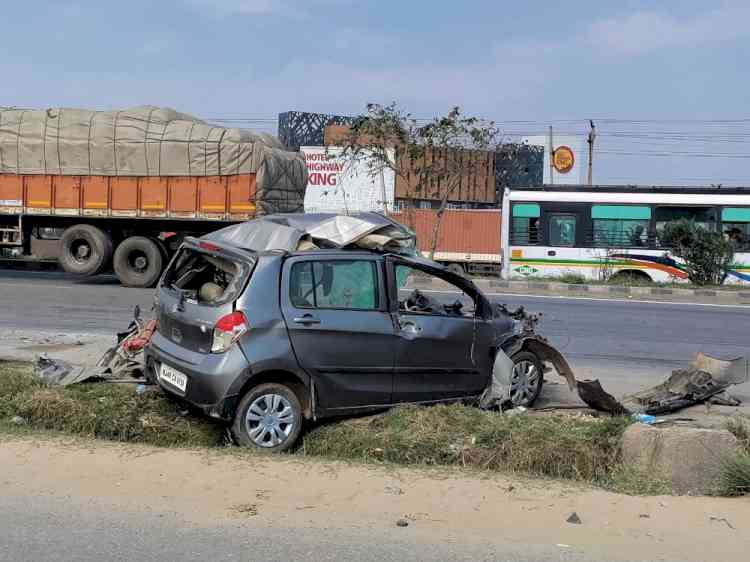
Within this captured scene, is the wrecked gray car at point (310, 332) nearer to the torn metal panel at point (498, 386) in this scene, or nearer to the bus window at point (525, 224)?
the torn metal panel at point (498, 386)

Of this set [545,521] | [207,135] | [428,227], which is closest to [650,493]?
[545,521]

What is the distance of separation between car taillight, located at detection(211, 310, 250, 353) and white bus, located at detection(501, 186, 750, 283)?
17.1 meters

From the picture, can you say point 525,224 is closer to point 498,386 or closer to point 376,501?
point 498,386

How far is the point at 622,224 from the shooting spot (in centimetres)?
2194

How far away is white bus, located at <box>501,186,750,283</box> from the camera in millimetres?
21688

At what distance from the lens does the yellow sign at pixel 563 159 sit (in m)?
56.9

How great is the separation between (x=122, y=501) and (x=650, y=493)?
315 centimetres

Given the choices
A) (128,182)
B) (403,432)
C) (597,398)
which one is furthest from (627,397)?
(128,182)

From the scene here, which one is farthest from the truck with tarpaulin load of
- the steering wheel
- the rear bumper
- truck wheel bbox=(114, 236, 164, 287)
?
the rear bumper

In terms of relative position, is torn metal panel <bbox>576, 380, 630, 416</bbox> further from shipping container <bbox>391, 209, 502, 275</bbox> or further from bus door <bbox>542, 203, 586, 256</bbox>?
shipping container <bbox>391, 209, 502, 275</bbox>

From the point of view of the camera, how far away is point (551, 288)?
2173cm

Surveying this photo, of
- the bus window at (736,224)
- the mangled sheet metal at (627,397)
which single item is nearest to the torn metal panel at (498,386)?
the mangled sheet metal at (627,397)

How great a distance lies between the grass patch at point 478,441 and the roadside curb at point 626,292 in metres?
14.1

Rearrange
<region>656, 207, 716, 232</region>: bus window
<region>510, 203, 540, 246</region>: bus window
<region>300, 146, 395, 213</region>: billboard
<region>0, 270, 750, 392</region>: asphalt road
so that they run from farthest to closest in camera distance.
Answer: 1. <region>300, 146, 395, 213</region>: billboard
2. <region>510, 203, 540, 246</region>: bus window
3. <region>656, 207, 716, 232</region>: bus window
4. <region>0, 270, 750, 392</region>: asphalt road
